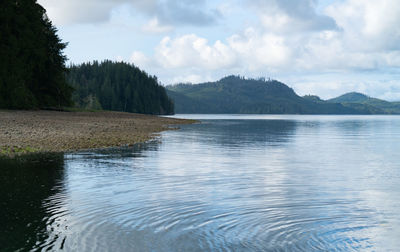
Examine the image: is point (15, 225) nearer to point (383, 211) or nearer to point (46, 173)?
point (46, 173)

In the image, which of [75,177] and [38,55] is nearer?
[75,177]

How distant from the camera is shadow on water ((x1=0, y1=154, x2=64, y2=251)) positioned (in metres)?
10.3

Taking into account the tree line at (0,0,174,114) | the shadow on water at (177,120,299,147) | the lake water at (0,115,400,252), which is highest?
the tree line at (0,0,174,114)

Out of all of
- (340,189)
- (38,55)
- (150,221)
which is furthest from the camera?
(38,55)

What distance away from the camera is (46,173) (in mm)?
20125

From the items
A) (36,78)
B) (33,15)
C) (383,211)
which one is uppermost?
(33,15)

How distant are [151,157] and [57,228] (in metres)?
17.6

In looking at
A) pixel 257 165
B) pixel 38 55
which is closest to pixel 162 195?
pixel 257 165

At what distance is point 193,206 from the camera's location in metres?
14.2

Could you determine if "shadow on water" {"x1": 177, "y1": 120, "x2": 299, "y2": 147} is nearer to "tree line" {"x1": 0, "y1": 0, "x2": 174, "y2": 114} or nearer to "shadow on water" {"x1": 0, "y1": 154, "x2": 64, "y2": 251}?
"shadow on water" {"x1": 0, "y1": 154, "x2": 64, "y2": 251}

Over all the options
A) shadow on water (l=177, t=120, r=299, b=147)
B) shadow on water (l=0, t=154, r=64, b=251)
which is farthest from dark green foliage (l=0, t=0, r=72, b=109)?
shadow on water (l=0, t=154, r=64, b=251)

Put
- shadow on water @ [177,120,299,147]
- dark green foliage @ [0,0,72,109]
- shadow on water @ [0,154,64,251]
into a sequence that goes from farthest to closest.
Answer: dark green foliage @ [0,0,72,109] → shadow on water @ [177,120,299,147] → shadow on water @ [0,154,64,251]

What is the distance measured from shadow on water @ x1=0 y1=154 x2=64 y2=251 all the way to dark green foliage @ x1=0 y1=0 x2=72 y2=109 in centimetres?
4402

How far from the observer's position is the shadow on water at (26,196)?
10281 mm
